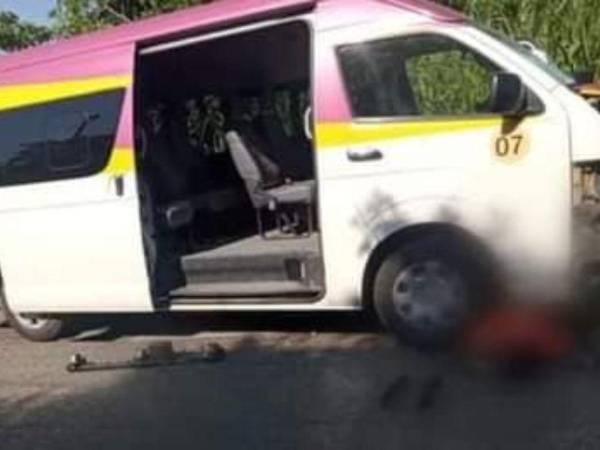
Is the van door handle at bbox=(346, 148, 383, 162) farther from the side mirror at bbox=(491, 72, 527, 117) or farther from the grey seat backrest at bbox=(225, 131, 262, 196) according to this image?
the grey seat backrest at bbox=(225, 131, 262, 196)

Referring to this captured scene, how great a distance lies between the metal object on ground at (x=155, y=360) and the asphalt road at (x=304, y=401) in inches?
3.8

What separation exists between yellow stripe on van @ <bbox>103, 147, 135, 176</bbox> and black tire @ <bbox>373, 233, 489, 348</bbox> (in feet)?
5.99

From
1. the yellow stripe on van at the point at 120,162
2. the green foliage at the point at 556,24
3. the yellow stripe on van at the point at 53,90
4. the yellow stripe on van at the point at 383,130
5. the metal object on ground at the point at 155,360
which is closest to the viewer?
the yellow stripe on van at the point at 383,130

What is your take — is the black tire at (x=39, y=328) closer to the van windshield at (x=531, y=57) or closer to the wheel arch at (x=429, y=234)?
the wheel arch at (x=429, y=234)

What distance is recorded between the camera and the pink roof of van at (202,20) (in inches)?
315

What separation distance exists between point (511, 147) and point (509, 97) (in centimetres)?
29

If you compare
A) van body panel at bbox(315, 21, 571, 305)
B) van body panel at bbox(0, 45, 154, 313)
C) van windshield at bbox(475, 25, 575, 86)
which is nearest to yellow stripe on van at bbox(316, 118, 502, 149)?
van body panel at bbox(315, 21, 571, 305)

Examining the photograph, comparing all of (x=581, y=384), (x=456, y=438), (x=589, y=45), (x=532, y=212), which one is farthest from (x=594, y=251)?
(x=589, y=45)

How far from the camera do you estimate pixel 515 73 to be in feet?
25.3

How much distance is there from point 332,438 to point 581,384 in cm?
152

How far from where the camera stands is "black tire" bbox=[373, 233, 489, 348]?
7.77 metres

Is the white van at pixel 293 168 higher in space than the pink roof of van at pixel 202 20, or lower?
lower

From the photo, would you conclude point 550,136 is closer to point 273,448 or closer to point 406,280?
point 406,280

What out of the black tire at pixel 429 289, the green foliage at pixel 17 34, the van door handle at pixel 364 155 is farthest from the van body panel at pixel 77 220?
the green foliage at pixel 17 34
